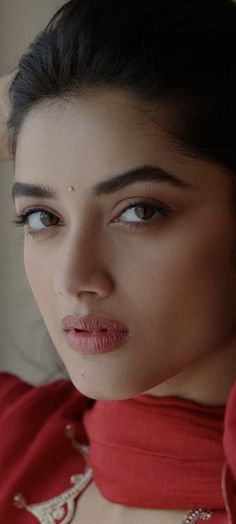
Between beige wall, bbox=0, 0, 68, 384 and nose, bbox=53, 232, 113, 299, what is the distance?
1.75ft

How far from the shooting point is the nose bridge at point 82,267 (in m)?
0.84

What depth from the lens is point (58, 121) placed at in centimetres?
89

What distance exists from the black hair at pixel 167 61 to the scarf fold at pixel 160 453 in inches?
10.3

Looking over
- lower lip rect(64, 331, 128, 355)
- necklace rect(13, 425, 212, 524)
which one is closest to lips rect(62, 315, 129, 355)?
lower lip rect(64, 331, 128, 355)

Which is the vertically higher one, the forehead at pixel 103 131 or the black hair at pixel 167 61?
the black hair at pixel 167 61

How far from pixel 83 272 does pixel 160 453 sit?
22 centimetres

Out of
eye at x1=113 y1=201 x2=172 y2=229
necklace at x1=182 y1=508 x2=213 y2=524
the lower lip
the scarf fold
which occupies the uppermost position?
eye at x1=113 y1=201 x2=172 y2=229

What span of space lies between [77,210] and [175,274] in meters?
0.11

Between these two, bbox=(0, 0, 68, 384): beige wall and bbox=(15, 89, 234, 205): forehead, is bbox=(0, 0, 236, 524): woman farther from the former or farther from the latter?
bbox=(0, 0, 68, 384): beige wall

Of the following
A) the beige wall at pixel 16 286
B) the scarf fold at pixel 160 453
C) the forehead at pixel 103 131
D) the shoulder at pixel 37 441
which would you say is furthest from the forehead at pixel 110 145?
the beige wall at pixel 16 286

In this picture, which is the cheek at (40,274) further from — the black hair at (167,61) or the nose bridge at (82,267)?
Answer: the black hair at (167,61)

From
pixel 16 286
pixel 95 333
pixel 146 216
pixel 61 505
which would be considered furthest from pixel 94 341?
pixel 16 286

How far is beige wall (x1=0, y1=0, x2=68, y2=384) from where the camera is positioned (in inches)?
55.6

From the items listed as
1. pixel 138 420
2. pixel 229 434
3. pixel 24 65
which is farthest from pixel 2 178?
pixel 229 434
